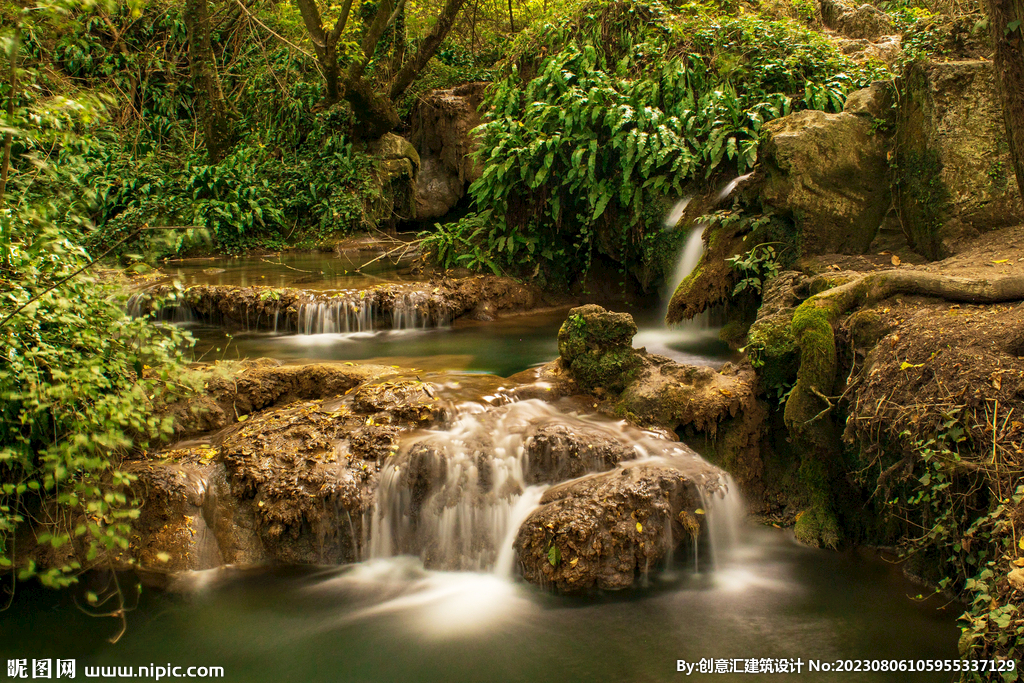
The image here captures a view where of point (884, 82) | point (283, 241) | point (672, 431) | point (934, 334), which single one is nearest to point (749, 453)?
point (672, 431)

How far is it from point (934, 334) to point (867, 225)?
3422 mm

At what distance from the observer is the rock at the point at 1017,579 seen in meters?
3.18

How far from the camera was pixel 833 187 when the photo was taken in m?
7.79

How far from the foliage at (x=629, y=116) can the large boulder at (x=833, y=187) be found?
1291 millimetres

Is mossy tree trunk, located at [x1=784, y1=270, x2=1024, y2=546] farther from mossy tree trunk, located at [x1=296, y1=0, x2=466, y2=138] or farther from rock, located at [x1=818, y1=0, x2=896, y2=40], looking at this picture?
mossy tree trunk, located at [x1=296, y1=0, x2=466, y2=138]

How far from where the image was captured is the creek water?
4.38m

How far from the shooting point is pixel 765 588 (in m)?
5.02

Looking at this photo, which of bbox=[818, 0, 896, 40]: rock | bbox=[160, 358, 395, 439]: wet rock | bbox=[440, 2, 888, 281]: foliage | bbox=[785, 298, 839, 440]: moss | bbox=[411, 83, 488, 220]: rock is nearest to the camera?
bbox=[785, 298, 839, 440]: moss

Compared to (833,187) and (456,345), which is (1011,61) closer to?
(833,187)

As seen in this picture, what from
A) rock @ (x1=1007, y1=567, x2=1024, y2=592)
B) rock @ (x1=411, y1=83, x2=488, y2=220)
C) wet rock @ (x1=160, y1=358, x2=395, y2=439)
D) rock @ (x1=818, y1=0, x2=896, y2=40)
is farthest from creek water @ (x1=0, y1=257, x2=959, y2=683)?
rock @ (x1=411, y1=83, x2=488, y2=220)

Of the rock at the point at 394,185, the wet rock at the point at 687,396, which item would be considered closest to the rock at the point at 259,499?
the wet rock at the point at 687,396

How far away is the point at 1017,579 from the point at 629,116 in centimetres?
827

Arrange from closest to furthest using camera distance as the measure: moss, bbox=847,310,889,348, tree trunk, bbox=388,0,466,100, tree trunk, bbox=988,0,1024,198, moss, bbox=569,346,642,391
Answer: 1. tree trunk, bbox=988,0,1024,198
2. moss, bbox=847,310,889,348
3. moss, bbox=569,346,642,391
4. tree trunk, bbox=388,0,466,100

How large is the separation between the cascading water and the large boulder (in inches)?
140
